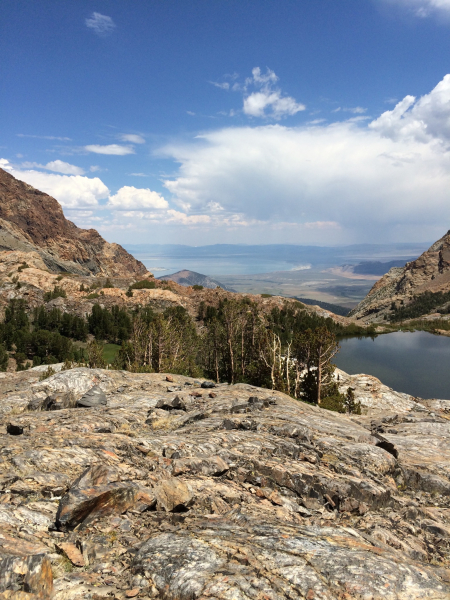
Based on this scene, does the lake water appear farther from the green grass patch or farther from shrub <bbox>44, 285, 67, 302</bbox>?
shrub <bbox>44, 285, 67, 302</bbox>

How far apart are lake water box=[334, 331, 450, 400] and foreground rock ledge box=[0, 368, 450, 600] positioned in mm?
53486

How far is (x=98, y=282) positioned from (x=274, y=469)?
11594 centimetres

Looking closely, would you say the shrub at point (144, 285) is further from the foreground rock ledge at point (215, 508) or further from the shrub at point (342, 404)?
the foreground rock ledge at point (215, 508)

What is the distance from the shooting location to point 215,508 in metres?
8.11

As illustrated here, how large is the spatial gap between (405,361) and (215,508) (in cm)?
8696

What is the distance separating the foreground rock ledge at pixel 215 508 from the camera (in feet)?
17.6

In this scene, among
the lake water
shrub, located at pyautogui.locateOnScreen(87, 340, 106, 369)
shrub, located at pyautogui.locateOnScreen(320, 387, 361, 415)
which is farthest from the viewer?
the lake water

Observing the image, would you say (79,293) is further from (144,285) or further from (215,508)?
(215,508)

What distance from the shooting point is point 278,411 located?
16188 millimetres

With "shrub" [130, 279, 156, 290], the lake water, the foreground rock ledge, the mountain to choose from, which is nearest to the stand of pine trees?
the foreground rock ledge

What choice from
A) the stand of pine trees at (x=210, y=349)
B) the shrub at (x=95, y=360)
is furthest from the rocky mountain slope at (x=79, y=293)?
the shrub at (x=95, y=360)

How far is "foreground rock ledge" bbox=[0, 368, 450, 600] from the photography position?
5355 millimetres

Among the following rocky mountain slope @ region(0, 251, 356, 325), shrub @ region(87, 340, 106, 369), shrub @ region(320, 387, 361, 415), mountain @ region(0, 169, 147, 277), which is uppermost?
mountain @ region(0, 169, 147, 277)

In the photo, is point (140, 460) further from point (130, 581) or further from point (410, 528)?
point (410, 528)
